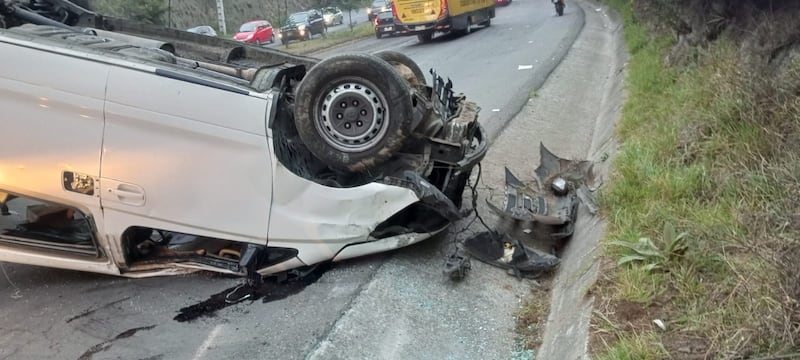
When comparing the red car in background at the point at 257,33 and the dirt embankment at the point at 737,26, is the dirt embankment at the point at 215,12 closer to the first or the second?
the red car in background at the point at 257,33

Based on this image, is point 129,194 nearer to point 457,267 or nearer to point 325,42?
point 457,267

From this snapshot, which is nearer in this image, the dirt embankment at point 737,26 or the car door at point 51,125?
the car door at point 51,125

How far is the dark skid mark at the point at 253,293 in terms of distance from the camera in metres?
4.04

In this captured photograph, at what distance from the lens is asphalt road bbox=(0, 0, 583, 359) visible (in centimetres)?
360

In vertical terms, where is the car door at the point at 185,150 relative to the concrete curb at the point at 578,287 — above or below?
above

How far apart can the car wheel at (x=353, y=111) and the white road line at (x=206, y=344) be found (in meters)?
1.25

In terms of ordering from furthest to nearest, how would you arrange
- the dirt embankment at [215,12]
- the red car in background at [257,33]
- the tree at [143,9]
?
the dirt embankment at [215,12]
the red car in background at [257,33]
the tree at [143,9]

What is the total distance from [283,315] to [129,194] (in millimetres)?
1219

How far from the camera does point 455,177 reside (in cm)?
459

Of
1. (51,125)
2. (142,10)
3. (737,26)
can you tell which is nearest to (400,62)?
(51,125)

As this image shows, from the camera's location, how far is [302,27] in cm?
2886

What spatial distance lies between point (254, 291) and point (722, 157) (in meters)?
3.29

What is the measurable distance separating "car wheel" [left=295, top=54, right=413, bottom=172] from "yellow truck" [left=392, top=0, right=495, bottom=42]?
55.5 ft

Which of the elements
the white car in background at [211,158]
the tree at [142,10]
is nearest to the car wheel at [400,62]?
the white car in background at [211,158]
